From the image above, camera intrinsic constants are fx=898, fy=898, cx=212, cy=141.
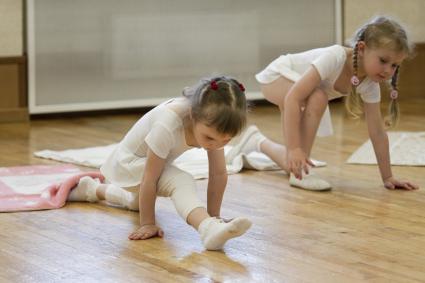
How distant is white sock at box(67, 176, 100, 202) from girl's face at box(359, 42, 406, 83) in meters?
0.79

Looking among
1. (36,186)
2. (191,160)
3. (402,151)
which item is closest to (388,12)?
(402,151)

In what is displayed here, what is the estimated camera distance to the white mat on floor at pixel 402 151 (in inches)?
115

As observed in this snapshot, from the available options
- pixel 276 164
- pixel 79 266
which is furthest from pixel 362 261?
pixel 276 164

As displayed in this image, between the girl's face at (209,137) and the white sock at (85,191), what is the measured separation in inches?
19.0

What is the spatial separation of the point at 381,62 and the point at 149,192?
0.78m

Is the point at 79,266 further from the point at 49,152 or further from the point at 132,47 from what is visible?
the point at 132,47

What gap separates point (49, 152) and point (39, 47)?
35.7 inches

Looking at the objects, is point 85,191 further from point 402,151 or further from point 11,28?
point 11,28

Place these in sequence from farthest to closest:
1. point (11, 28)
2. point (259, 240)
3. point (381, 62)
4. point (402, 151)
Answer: point (11, 28) → point (402, 151) → point (381, 62) → point (259, 240)

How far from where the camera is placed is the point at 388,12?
454 centimetres

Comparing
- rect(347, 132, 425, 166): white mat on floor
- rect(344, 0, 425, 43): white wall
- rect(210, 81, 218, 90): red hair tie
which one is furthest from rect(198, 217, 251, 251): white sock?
rect(344, 0, 425, 43): white wall

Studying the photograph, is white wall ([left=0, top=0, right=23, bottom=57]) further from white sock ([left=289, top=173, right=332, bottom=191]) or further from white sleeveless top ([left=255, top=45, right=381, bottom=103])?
white sock ([left=289, top=173, right=332, bottom=191])

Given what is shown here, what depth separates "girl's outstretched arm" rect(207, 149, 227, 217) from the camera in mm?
2047

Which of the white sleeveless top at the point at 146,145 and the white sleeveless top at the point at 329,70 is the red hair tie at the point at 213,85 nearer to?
the white sleeveless top at the point at 146,145
